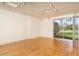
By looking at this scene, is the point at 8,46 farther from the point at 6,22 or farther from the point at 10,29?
the point at 6,22

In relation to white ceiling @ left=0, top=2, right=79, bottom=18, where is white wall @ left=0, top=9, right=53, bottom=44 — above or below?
below

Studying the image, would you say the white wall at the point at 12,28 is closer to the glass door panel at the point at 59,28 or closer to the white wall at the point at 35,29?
the white wall at the point at 35,29

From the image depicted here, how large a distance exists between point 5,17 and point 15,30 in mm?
776

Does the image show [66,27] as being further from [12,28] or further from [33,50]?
[12,28]

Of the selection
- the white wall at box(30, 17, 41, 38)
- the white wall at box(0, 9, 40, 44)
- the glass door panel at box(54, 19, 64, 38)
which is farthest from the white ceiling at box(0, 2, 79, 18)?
the white wall at box(30, 17, 41, 38)

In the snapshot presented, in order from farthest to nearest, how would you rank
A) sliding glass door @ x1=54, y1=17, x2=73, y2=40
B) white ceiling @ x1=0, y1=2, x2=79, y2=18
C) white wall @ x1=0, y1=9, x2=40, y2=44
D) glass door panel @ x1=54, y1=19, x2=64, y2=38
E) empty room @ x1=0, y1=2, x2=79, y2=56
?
1. glass door panel @ x1=54, y1=19, x2=64, y2=38
2. sliding glass door @ x1=54, y1=17, x2=73, y2=40
3. white wall @ x1=0, y1=9, x2=40, y2=44
4. empty room @ x1=0, y1=2, x2=79, y2=56
5. white ceiling @ x1=0, y1=2, x2=79, y2=18

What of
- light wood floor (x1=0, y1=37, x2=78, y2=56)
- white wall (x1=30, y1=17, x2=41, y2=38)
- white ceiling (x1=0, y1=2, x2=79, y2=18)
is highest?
white ceiling (x1=0, y1=2, x2=79, y2=18)

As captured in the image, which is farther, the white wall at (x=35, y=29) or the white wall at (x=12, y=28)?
the white wall at (x=35, y=29)

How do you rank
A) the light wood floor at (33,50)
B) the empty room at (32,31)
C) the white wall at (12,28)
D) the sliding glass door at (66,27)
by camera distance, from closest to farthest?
the empty room at (32,31) < the light wood floor at (33,50) < the white wall at (12,28) < the sliding glass door at (66,27)

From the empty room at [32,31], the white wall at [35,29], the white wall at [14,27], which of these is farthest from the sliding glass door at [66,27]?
the white wall at [35,29]

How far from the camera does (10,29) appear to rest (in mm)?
4223

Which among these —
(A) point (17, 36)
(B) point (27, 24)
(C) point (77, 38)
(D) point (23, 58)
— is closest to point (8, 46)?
(A) point (17, 36)

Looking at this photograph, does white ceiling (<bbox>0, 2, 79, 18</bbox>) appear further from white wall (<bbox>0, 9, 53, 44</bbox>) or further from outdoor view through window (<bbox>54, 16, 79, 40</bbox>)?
outdoor view through window (<bbox>54, 16, 79, 40</bbox>)

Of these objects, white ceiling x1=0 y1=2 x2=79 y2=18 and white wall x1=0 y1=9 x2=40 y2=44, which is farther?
white wall x1=0 y1=9 x2=40 y2=44
